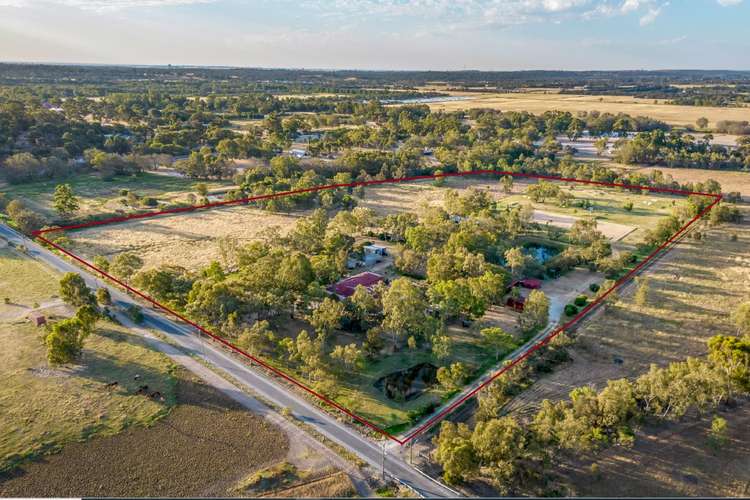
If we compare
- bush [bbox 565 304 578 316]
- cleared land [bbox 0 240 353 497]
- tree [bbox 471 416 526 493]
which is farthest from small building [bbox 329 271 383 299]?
tree [bbox 471 416 526 493]

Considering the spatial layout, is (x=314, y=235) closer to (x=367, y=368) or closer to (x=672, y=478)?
(x=367, y=368)

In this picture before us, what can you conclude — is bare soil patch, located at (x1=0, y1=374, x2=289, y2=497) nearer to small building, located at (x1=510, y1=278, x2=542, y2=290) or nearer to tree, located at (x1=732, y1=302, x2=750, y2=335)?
small building, located at (x1=510, y1=278, x2=542, y2=290)

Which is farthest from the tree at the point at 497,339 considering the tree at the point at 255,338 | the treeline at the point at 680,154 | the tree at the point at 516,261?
the treeline at the point at 680,154

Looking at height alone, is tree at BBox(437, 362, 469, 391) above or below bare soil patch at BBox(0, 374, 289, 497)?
above

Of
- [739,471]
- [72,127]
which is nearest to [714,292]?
[739,471]

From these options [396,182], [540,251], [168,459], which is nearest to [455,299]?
[168,459]

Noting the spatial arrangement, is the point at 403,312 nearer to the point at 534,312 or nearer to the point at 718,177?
the point at 534,312

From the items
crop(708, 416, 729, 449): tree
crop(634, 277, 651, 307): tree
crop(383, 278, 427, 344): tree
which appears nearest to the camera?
crop(708, 416, 729, 449): tree

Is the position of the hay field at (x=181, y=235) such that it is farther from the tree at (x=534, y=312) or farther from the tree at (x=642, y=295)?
the tree at (x=642, y=295)
